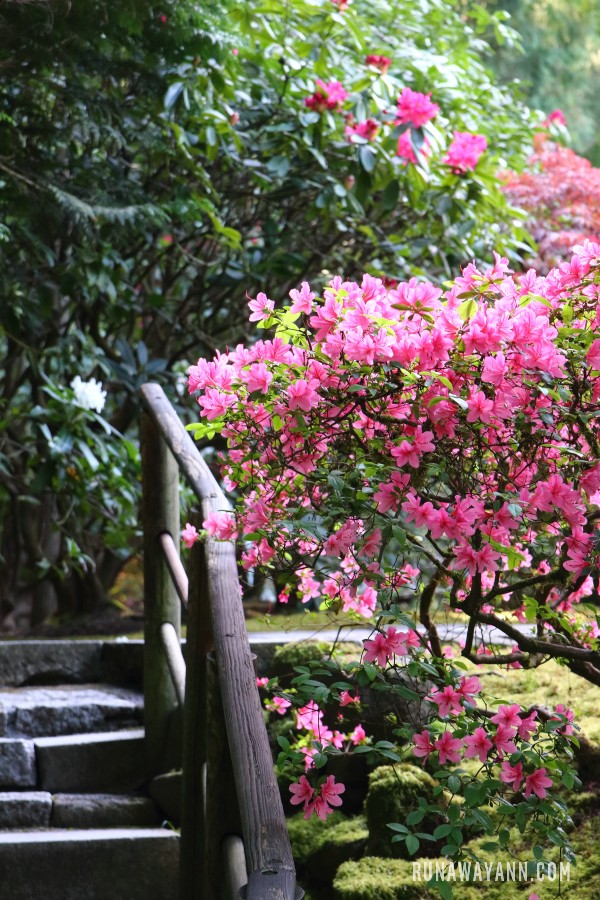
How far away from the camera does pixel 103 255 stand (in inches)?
154

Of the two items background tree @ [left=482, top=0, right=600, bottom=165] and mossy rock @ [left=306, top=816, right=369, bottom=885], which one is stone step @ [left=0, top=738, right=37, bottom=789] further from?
background tree @ [left=482, top=0, right=600, bottom=165]

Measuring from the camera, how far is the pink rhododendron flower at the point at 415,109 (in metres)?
3.75

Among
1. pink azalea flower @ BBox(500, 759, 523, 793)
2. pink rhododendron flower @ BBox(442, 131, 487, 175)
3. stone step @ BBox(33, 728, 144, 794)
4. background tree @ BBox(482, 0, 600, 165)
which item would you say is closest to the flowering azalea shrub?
pink azalea flower @ BBox(500, 759, 523, 793)

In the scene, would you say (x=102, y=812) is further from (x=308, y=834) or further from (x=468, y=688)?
(x=468, y=688)

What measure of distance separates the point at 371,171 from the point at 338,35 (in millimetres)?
599

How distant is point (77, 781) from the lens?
9.18ft

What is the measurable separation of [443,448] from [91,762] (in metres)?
1.69

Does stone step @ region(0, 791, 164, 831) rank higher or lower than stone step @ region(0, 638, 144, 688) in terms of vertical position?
lower

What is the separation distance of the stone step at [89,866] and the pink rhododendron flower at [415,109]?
8.80ft

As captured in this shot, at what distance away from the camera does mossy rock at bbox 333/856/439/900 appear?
209cm

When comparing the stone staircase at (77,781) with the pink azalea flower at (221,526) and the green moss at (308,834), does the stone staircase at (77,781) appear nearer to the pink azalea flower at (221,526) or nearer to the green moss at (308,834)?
the green moss at (308,834)

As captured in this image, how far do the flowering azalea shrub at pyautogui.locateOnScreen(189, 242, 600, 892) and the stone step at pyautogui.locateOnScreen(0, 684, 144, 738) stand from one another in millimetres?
1458

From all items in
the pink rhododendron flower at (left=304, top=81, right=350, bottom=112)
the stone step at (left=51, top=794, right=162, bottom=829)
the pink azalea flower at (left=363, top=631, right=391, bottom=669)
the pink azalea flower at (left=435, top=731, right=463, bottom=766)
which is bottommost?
the stone step at (left=51, top=794, right=162, bottom=829)

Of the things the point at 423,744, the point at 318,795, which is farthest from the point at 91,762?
the point at 423,744
